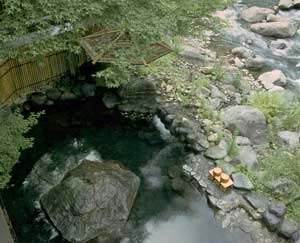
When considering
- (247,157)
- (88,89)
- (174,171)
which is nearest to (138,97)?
(88,89)

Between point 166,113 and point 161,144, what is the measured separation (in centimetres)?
78

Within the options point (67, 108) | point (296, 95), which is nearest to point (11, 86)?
point (67, 108)

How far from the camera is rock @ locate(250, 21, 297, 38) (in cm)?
1263

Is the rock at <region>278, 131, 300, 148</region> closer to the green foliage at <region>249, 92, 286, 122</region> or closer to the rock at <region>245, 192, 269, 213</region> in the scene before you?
the green foliage at <region>249, 92, 286, 122</region>

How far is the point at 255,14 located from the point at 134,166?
789 cm

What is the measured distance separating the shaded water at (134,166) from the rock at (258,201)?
1.88 ft

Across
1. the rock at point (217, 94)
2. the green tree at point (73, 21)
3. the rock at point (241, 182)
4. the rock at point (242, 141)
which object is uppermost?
the green tree at point (73, 21)

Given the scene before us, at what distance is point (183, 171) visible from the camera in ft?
26.0

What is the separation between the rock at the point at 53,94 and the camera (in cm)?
920

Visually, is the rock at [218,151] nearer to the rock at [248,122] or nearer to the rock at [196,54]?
the rock at [248,122]

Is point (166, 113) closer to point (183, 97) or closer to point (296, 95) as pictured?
point (183, 97)

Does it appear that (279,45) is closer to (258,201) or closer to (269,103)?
(269,103)

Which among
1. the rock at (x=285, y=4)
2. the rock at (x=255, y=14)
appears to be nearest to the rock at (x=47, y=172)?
the rock at (x=255, y=14)

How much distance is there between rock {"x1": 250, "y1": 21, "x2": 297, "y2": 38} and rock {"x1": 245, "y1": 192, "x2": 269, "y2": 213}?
6.99 m
